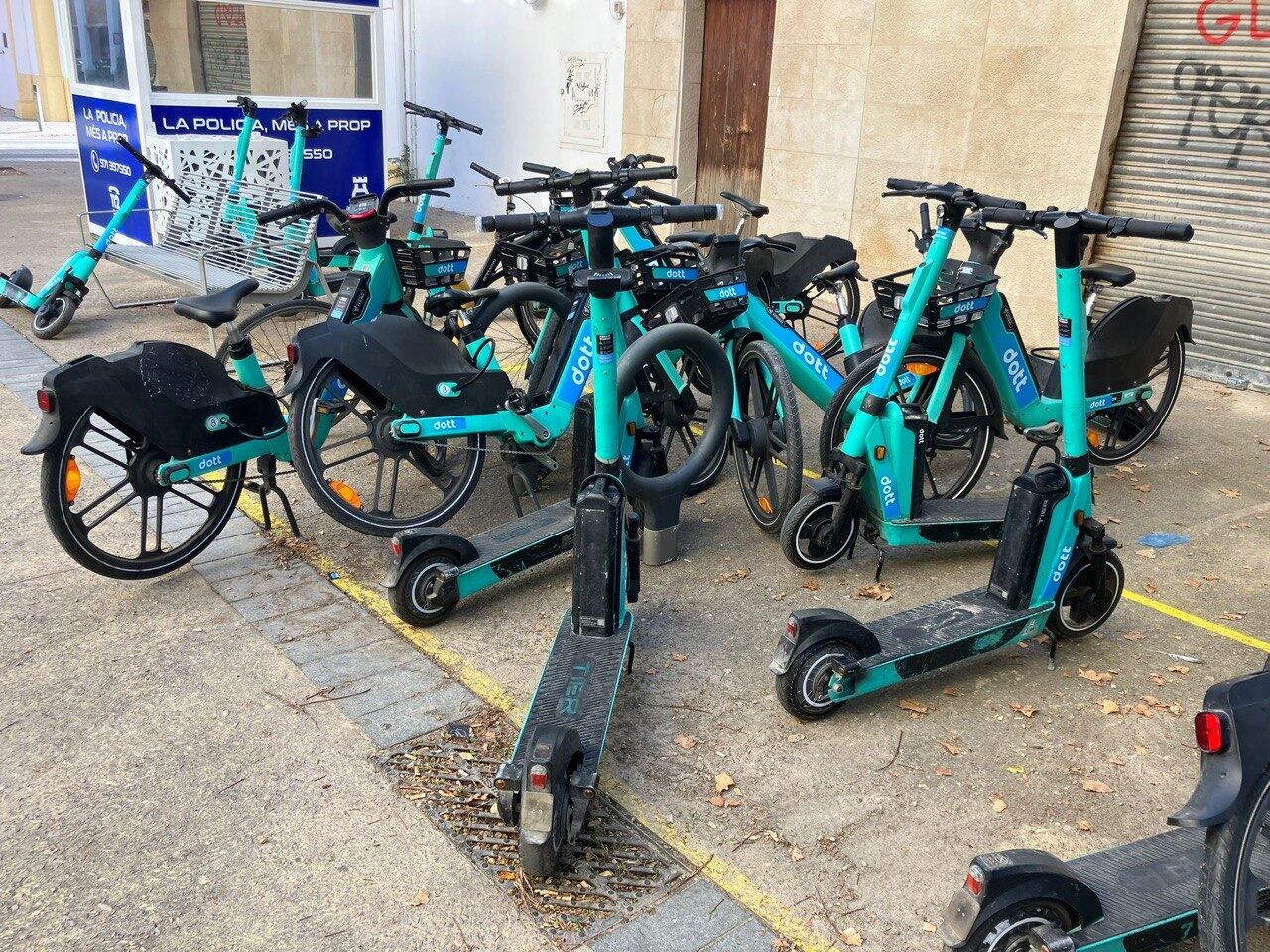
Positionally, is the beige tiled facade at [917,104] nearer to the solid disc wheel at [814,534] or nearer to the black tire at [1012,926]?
the solid disc wheel at [814,534]

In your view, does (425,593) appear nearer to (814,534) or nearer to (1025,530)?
(814,534)

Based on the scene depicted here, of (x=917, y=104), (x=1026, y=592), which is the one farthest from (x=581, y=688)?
(x=917, y=104)

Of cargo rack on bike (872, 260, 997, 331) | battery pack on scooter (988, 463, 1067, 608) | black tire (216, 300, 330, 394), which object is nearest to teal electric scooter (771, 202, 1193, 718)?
battery pack on scooter (988, 463, 1067, 608)

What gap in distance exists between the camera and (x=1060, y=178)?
7.88m

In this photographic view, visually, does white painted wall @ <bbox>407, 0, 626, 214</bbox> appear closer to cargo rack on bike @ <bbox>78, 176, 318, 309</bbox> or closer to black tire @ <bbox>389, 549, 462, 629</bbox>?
cargo rack on bike @ <bbox>78, 176, 318, 309</bbox>

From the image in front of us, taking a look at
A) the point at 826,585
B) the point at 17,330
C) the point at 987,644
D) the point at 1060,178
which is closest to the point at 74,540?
the point at 826,585

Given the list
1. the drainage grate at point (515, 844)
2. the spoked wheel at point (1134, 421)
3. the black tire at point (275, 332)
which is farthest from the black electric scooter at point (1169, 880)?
the black tire at point (275, 332)

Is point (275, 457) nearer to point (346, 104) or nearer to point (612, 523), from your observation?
point (612, 523)

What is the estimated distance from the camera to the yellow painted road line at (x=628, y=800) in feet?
9.41

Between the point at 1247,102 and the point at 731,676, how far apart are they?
584 cm

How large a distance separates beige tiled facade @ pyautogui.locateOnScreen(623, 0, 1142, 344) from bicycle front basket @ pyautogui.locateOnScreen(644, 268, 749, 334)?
12.6 ft

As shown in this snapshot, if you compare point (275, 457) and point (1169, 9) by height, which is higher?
point (1169, 9)

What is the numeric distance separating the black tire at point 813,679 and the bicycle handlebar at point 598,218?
164 cm

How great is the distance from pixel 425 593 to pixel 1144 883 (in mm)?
2683
